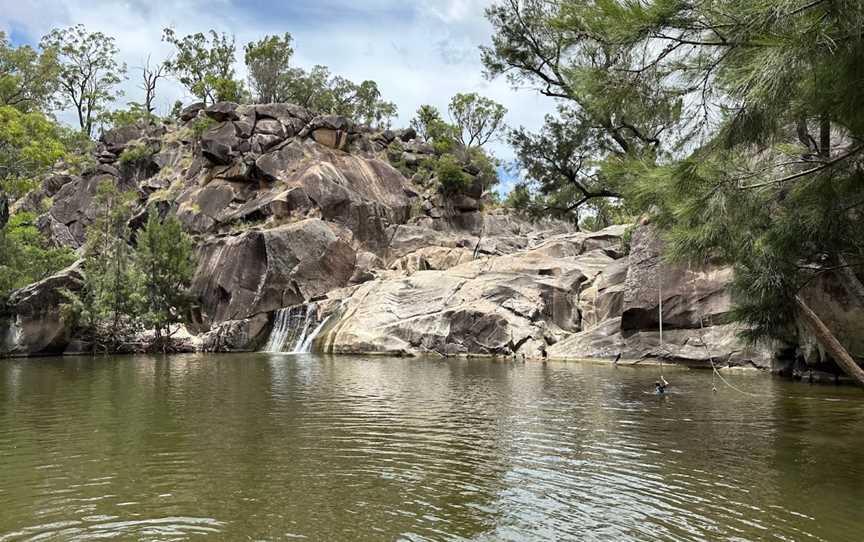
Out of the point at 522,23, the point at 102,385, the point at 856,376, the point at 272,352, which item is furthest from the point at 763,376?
the point at 272,352

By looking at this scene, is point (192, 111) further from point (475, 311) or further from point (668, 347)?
point (668, 347)

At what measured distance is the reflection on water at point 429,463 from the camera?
22.6 feet

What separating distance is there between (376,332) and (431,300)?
11.7ft

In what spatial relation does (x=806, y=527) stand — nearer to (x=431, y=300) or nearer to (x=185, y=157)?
(x=431, y=300)

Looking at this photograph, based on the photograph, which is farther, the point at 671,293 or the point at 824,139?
the point at 671,293

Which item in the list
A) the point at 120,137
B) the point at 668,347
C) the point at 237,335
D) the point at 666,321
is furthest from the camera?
the point at 120,137

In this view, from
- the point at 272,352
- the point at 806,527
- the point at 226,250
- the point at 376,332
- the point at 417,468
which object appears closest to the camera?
the point at 806,527

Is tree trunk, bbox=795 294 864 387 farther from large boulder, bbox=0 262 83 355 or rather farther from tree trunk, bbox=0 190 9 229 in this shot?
large boulder, bbox=0 262 83 355

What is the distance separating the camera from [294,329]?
1548 inches

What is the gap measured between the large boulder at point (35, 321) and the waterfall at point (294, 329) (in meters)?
11.3

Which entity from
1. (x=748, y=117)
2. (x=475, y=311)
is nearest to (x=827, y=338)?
(x=748, y=117)

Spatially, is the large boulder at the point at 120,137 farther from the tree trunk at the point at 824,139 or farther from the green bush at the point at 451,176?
the tree trunk at the point at 824,139

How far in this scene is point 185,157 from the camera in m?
58.5

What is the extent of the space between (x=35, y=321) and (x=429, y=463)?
3318cm
